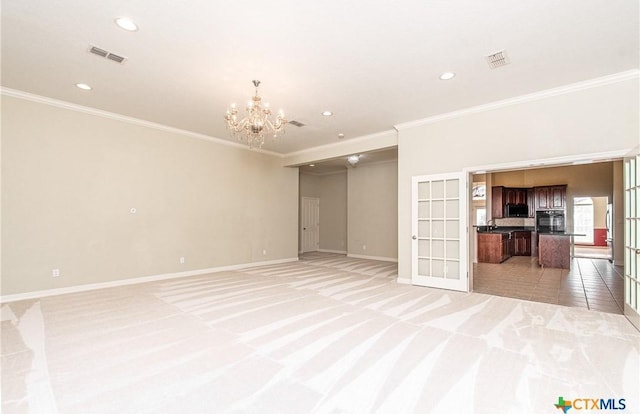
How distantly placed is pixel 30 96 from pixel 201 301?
431 centimetres

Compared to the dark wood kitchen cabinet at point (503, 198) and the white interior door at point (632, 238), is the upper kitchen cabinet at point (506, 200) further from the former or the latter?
the white interior door at point (632, 238)

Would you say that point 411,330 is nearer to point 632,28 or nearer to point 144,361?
point 144,361

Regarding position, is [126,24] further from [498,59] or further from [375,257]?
[375,257]

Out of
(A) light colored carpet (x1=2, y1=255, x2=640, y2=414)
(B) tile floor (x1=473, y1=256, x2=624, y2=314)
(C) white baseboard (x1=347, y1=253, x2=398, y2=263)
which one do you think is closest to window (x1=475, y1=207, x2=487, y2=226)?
(B) tile floor (x1=473, y1=256, x2=624, y2=314)

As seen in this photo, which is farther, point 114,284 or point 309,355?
point 114,284

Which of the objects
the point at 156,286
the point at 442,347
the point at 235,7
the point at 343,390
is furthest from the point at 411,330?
the point at 156,286

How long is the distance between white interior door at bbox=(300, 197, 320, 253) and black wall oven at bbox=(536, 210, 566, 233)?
822cm

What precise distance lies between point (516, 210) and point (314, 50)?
35.9 ft

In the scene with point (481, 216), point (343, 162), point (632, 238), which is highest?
point (343, 162)

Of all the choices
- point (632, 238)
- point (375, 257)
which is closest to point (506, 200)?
point (375, 257)

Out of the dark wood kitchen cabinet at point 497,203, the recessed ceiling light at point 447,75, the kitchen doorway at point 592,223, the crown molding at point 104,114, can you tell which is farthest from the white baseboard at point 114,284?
the kitchen doorway at point 592,223

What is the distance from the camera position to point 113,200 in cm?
551

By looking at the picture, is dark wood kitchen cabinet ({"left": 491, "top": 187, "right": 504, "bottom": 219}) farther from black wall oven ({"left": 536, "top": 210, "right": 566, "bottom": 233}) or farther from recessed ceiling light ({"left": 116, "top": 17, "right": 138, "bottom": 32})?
recessed ceiling light ({"left": 116, "top": 17, "right": 138, "bottom": 32})

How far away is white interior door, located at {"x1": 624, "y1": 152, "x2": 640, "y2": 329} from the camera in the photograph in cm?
343
